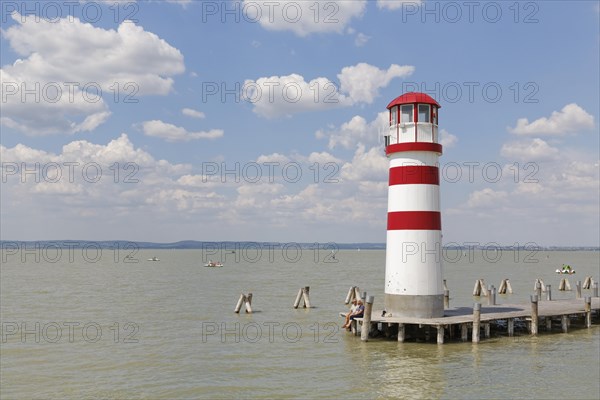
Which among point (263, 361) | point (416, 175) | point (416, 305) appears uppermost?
point (416, 175)

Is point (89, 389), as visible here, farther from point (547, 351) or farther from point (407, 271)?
point (547, 351)

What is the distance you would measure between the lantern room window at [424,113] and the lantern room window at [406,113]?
0.39 m

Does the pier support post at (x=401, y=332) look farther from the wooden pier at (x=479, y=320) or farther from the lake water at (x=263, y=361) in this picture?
the lake water at (x=263, y=361)

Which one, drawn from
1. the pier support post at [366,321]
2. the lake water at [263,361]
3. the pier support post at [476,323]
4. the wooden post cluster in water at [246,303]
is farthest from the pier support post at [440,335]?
the wooden post cluster in water at [246,303]

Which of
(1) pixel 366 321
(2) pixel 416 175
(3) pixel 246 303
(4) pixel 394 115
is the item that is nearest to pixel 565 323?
(1) pixel 366 321

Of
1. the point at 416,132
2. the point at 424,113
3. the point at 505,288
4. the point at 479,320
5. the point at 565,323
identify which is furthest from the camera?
the point at 505,288

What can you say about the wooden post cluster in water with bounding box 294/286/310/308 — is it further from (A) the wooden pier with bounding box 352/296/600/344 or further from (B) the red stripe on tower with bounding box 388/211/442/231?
(B) the red stripe on tower with bounding box 388/211/442/231

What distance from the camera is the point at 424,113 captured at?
82.7 feet

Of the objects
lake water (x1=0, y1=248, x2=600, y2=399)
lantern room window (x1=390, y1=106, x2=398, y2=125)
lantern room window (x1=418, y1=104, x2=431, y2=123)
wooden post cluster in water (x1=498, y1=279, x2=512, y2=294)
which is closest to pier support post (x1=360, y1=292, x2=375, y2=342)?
lake water (x1=0, y1=248, x2=600, y2=399)

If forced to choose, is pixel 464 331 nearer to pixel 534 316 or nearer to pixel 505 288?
pixel 534 316

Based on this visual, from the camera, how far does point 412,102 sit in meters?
25.0

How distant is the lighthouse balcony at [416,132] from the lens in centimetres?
2488

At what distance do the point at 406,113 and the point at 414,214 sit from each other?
14.8 feet

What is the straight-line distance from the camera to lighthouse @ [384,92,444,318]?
2433 centimetres
